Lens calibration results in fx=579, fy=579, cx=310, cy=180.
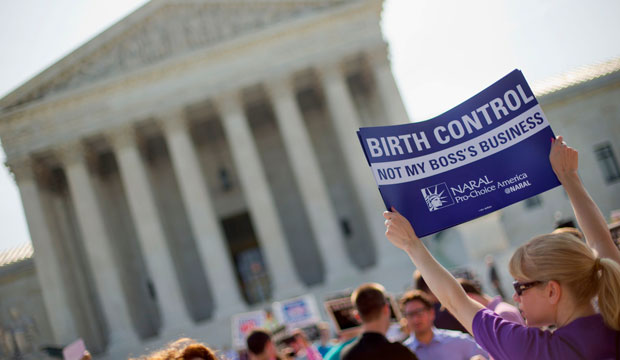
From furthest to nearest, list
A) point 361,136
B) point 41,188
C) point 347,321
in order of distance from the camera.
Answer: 1. point 41,188
2. point 347,321
3. point 361,136

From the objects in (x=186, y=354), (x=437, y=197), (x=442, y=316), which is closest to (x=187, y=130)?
(x=442, y=316)

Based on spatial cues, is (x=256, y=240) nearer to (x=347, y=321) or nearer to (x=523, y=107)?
(x=347, y=321)

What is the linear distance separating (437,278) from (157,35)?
27917 mm

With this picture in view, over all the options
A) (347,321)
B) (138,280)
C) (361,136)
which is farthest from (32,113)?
(361,136)

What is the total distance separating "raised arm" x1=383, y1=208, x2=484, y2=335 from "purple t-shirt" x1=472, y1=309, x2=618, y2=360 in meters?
0.21

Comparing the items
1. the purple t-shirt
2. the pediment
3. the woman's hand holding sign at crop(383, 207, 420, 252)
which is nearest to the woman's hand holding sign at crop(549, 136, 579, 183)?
the woman's hand holding sign at crop(383, 207, 420, 252)

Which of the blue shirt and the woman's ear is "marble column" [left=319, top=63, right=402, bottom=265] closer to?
the blue shirt

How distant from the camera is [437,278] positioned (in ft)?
11.0

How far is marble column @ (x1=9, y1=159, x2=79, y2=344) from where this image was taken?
28.2 meters

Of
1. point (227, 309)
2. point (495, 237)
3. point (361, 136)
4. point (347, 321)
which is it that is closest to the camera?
point (361, 136)

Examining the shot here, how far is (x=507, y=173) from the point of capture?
163 inches

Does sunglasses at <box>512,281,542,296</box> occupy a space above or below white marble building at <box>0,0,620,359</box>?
below

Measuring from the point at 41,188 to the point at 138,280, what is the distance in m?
7.24

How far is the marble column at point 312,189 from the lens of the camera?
89.1 ft
